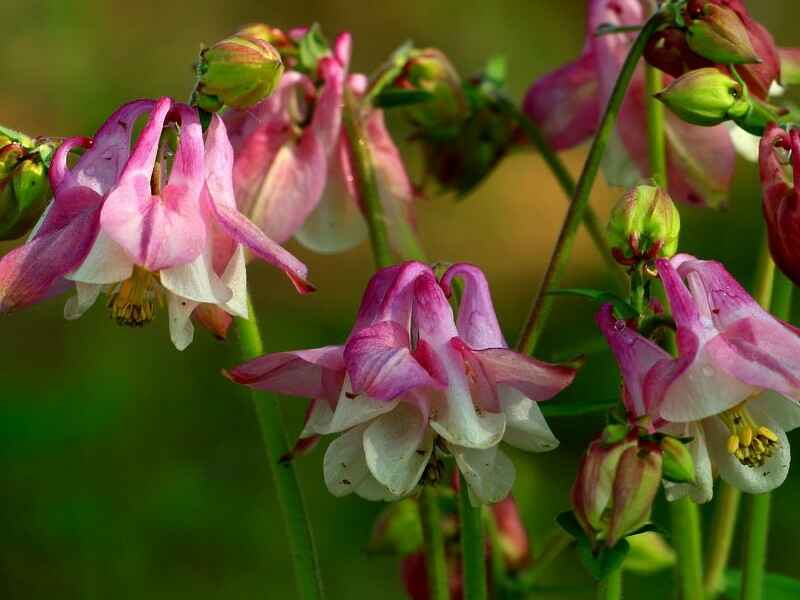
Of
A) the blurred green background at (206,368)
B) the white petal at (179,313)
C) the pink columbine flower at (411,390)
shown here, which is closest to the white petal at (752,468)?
the pink columbine flower at (411,390)

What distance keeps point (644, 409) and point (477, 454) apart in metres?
0.11

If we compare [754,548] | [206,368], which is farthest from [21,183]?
[206,368]

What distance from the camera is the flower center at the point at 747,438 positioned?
85 centimetres

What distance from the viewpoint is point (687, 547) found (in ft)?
3.29

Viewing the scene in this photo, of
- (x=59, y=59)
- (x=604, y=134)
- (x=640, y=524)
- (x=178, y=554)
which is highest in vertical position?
(x=59, y=59)

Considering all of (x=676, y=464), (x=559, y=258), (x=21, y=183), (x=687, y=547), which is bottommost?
(x=687, y=547)

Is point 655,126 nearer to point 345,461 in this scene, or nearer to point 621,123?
point 621,123

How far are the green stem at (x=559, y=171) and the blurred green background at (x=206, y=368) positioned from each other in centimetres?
119

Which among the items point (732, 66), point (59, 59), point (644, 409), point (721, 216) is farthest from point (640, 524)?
point (59, 59)

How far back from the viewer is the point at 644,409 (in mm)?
794

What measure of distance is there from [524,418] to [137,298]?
9.6 inches

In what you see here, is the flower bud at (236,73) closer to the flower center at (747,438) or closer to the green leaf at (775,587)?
the flower center at (747,438)

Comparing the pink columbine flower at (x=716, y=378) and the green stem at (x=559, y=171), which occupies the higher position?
the green stem at (x=559, y=171)

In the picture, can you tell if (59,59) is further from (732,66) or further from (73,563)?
(732,66)
